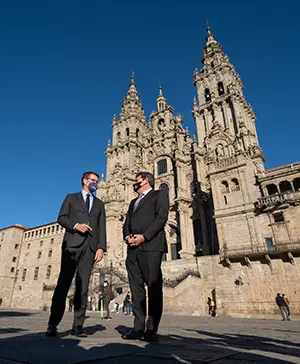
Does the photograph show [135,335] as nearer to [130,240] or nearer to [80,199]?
[130,240]

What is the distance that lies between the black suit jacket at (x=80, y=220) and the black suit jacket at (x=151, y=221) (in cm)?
52

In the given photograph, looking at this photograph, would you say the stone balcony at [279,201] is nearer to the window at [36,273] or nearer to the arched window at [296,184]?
the arched window at [296,184]

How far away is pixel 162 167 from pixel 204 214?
11086mm

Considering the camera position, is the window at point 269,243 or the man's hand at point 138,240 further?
the window at point 269,243

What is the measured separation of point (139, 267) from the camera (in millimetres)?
3734

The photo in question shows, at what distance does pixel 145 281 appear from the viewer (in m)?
3.70

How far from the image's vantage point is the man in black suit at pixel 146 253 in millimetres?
3490

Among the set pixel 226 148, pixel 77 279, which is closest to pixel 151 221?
pixel 77 279

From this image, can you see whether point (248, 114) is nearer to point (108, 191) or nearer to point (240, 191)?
point (240, 191)

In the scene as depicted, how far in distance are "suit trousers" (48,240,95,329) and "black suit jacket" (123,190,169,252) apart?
704 millimetres

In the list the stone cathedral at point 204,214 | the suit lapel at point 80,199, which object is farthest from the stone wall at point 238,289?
the suit lapel at point 80,199

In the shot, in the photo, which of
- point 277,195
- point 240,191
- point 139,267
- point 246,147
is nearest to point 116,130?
point 246,147

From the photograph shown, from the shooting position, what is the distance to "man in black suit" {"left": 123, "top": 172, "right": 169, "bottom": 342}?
3.49m

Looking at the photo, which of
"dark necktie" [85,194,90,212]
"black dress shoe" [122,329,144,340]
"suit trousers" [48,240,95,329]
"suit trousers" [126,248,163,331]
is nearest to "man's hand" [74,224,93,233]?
"suit trousers" [48,240,95,329]
